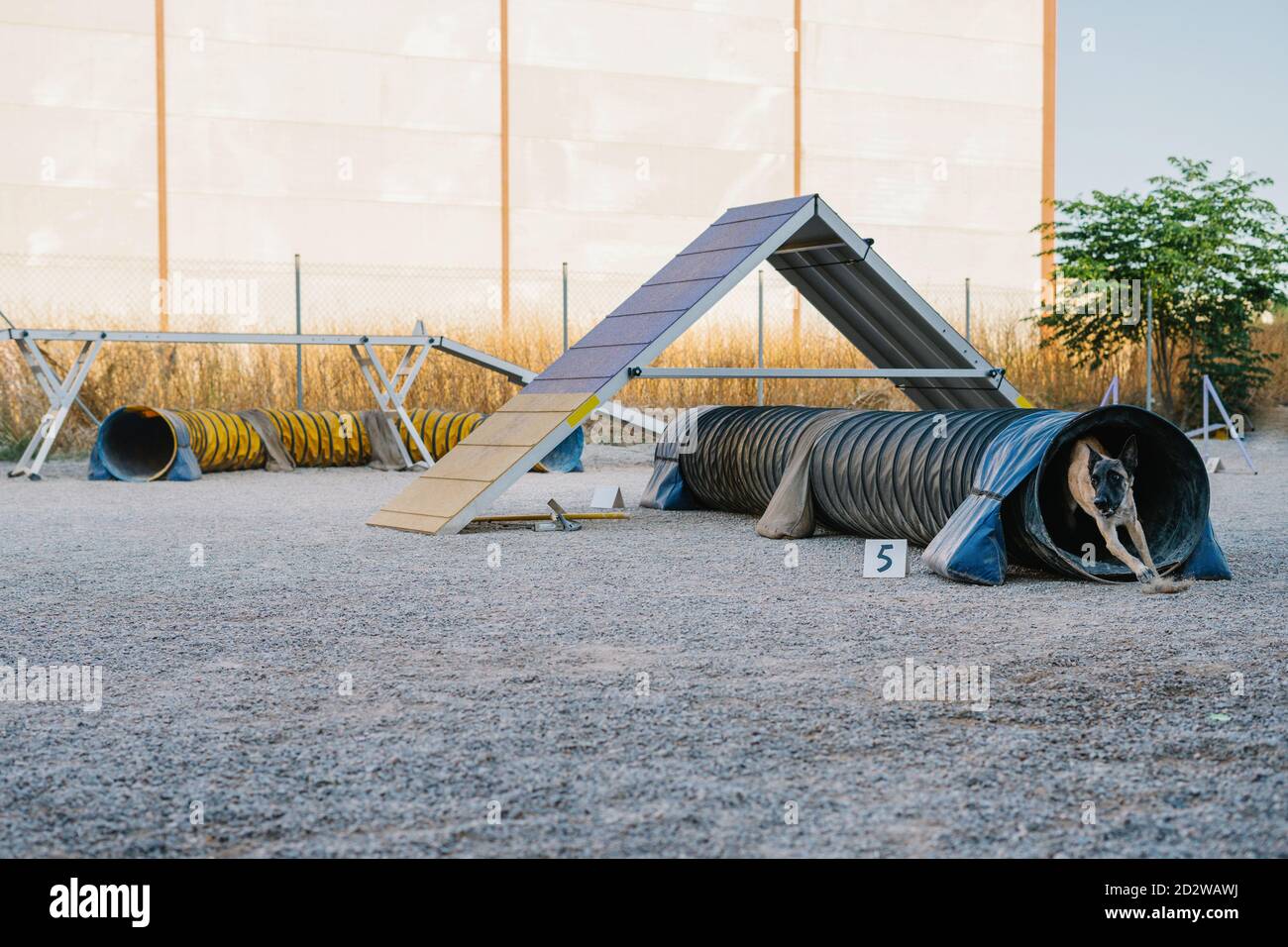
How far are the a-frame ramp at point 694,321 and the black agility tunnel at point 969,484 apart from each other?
825 mm

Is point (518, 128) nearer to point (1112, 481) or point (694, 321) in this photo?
point (694, 321)

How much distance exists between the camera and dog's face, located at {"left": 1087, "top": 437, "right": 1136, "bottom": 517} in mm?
5250

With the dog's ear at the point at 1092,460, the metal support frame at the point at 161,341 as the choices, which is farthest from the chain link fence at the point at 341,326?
the dog's ear at the point at 1092,460

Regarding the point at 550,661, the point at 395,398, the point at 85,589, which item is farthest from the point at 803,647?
the point at 395,398

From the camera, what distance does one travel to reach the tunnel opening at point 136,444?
11438 mm

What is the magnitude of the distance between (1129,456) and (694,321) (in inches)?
95.0

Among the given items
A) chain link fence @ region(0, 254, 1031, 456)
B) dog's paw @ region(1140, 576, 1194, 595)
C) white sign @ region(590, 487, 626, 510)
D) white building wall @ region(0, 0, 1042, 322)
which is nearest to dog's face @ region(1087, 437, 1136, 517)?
dog's paw @ region(1140, 576, 1194, 595)

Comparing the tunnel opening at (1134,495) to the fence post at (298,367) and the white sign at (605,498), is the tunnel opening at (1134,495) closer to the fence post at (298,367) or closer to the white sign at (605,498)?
the white sign at (605,498)

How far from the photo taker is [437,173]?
1925cm

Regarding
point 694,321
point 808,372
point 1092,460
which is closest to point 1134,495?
point 1092,460

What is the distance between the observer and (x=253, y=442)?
12523 millimetres
